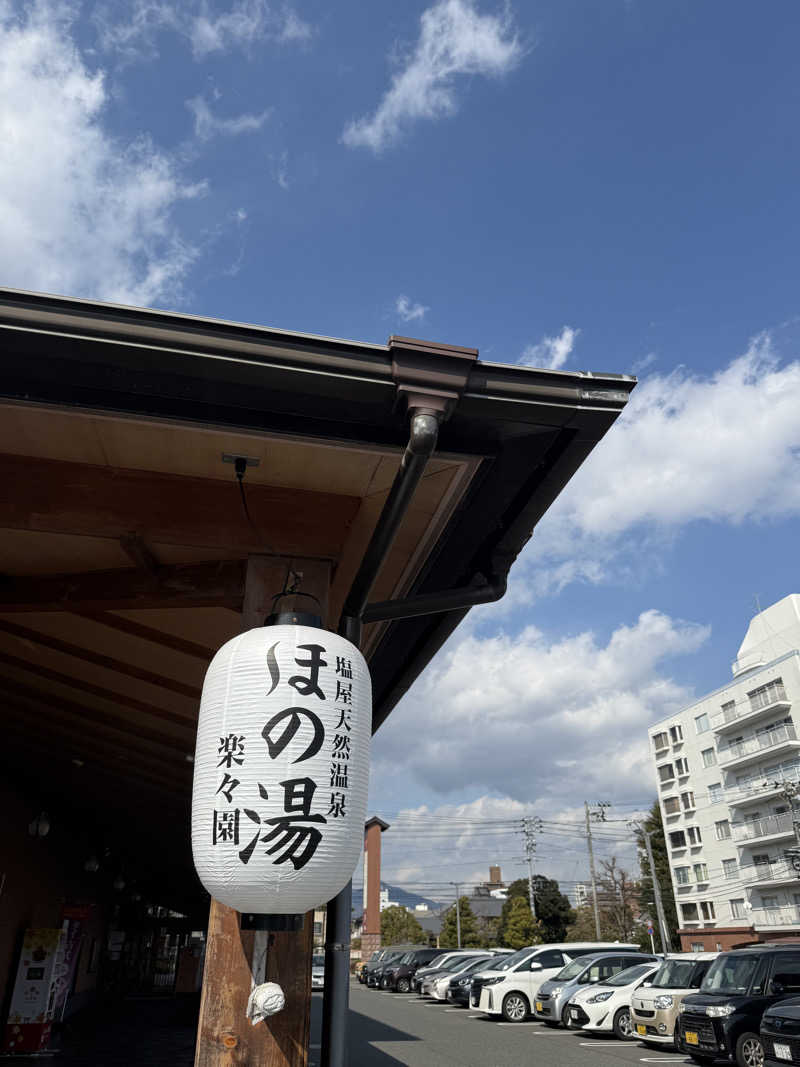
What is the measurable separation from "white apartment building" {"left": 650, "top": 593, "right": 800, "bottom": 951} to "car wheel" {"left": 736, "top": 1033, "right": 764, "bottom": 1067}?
28.2 m

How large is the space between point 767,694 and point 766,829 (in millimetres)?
7346

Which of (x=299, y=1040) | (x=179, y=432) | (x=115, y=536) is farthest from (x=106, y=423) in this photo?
(x=299, y=1040)

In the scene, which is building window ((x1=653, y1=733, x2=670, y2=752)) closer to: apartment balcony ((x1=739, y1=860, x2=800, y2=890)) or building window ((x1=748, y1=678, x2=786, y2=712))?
building window ((x1=748, y1=678, x2=786, y2=712))

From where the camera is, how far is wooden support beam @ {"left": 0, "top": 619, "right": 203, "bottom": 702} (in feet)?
22.7

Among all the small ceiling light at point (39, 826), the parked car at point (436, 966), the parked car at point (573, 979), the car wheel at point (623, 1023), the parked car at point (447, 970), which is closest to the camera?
the small ceiling light at point (39, 826)

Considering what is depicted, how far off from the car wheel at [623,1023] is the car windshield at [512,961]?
4.20m

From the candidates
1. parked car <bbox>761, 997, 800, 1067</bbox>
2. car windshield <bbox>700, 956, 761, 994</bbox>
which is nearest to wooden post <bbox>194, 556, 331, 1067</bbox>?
parked car <bbox>761, 997, 800, 1067</bbox>

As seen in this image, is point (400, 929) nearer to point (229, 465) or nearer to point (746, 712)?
point (746, 712)

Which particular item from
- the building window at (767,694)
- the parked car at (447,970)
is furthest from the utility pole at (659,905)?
the parked car at (447,970)

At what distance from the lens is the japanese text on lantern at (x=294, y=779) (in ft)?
10.0

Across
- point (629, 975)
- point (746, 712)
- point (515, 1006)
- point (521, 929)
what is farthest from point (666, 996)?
point (521, 929)

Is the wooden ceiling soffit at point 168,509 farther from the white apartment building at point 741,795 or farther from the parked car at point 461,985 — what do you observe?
the white apartment building at point 741,795

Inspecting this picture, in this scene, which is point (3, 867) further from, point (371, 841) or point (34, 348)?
point (371, 841)

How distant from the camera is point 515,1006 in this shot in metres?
17.8
